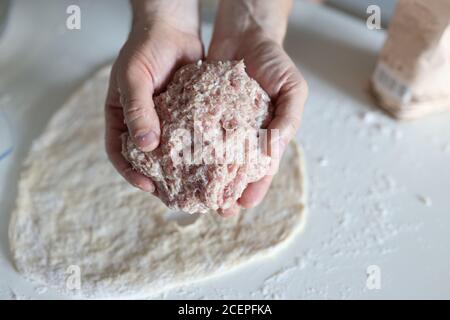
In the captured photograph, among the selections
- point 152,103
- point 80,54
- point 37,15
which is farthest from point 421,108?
point 37,15

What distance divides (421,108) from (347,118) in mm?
231

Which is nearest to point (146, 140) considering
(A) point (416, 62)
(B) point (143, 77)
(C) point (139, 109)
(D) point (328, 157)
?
(C) point (139, 109)

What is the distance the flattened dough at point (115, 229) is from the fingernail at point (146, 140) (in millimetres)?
374

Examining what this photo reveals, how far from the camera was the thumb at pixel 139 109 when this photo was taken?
3.40 feet

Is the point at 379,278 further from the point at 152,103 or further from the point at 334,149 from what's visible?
the point at 152,103

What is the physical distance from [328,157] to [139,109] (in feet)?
2.26

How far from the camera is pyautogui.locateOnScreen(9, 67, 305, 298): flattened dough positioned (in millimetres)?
1275

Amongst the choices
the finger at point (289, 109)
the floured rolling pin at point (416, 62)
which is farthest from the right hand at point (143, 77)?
the floured rolling pin at point (416, 62)

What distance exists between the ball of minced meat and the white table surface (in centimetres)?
31

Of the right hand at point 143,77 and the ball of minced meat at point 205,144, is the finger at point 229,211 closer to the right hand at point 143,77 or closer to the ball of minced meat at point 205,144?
the ball of minced meat at point 205,144

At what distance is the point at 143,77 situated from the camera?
1.16 metres

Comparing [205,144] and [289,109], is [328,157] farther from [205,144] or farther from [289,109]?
[205,144]

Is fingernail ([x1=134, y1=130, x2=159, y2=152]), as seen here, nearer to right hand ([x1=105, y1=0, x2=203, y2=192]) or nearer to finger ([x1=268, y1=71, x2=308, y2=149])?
right hand ([x1=105, y1=0, x2=203, y2=192])

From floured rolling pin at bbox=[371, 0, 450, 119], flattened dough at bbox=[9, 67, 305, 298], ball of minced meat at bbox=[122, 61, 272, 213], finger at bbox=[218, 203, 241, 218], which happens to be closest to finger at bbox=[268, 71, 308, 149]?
ball of minced meat at bbox=[122, 61, 272, 213]
